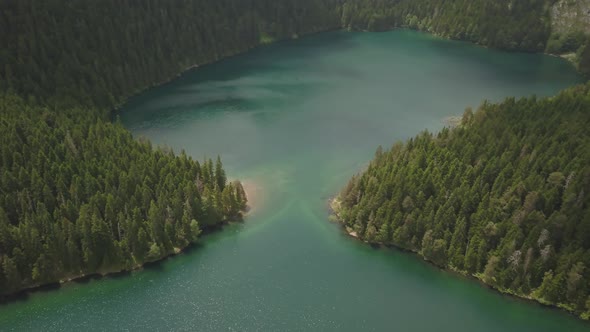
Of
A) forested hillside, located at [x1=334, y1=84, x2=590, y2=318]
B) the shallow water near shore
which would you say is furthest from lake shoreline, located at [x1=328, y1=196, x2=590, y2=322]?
the shallow water near shore

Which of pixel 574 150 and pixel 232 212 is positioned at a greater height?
pixel 574 150

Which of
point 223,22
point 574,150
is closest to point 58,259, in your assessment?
point 574,150

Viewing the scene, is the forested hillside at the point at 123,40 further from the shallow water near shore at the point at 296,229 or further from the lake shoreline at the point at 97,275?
the lake shoreline at the point at 97,275

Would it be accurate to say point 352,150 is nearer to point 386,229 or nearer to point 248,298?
point 386,229

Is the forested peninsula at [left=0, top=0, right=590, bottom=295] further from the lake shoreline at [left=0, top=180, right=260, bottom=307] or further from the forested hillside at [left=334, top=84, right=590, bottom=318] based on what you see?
the forested hillside at [left=334, top=84, right=590, bottom=318]

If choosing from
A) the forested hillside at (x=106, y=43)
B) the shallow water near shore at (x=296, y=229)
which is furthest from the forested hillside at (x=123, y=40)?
the shallow water near shore at (x=296, y=229)

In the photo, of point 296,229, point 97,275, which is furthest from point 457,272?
point 97,275

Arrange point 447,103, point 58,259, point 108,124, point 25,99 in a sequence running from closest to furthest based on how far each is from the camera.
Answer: point 58,259 → point 108,124 → point 25,99 → point 447,103
